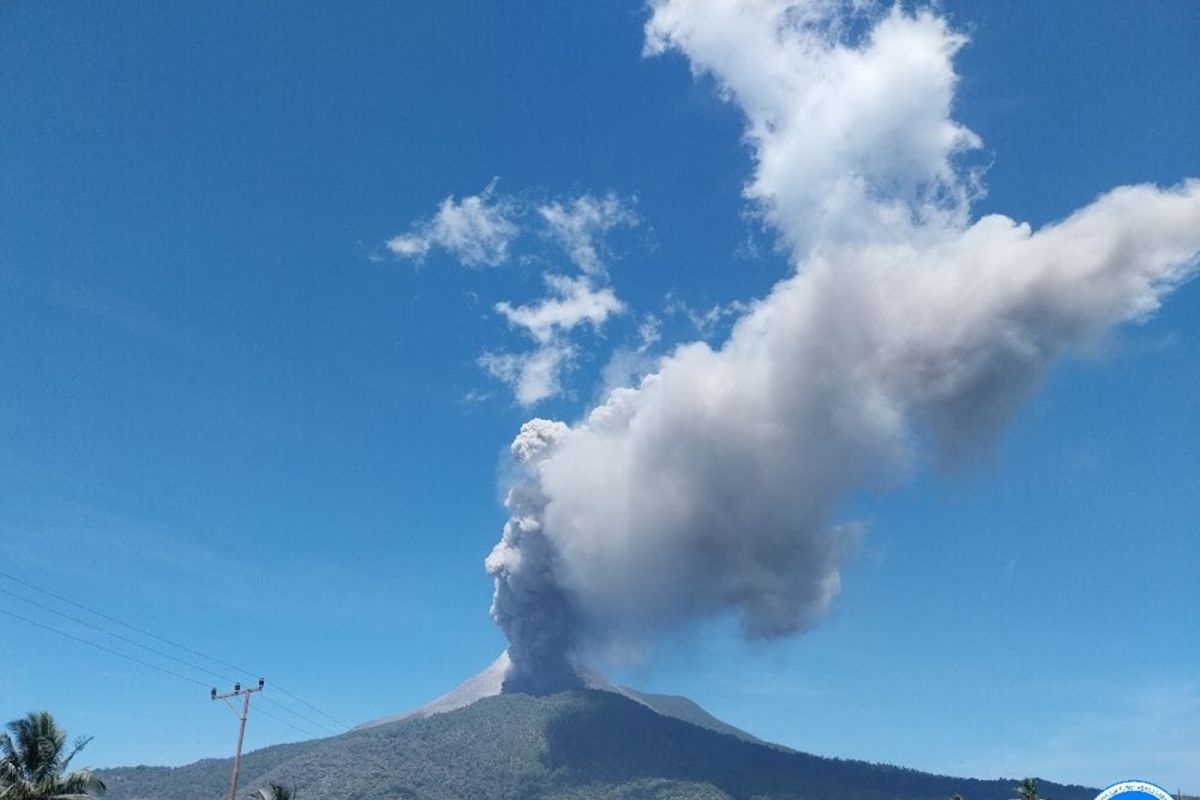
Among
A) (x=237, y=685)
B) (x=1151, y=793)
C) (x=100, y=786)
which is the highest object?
(x=237, y=685)

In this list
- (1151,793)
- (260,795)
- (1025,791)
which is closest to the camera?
(1151,793)

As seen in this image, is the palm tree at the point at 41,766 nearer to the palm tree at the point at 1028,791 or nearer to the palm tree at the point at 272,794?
the palm tree at the point at 272,794

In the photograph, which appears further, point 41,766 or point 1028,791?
point 1028,791

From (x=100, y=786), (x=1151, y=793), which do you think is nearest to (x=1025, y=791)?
(x=100, y=786)

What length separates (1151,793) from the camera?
31.1 ft

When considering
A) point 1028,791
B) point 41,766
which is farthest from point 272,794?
point 1028,791

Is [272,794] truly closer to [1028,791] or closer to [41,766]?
[41,766]

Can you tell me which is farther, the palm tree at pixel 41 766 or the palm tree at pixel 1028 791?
the palm tree at pixel 1028 791

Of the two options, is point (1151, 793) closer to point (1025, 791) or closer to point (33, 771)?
point (33, 771)

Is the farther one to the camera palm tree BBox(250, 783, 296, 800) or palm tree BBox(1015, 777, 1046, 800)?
palm tree BBox(1015, 777, 1046, 800)

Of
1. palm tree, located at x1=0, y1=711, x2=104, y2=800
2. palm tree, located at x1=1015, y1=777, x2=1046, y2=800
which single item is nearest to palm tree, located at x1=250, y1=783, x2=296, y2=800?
palm tree, located at x1=0, y1=711, x2=104, y2=800

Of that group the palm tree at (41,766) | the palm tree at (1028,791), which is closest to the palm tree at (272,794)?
the palm tree at (41,766)

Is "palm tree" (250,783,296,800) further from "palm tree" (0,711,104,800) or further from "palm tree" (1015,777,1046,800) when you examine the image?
"palm tree" (1015,777,1046,800)

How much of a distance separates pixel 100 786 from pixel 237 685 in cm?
1039
